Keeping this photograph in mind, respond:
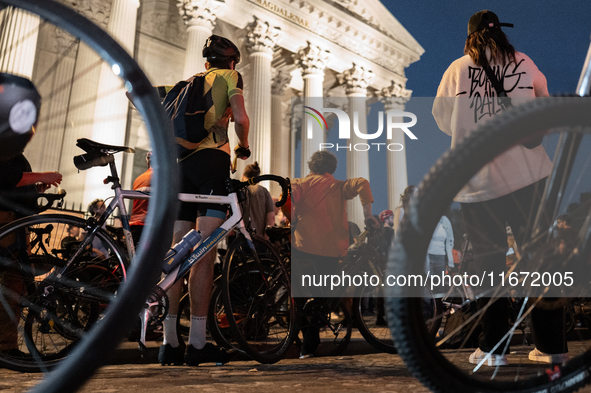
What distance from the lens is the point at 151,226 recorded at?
2.46ft

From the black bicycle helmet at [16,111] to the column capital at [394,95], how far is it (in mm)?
19366

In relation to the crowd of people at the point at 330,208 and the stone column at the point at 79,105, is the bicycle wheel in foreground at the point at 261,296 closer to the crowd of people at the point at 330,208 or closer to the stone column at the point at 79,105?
the crowd of people at the point at 330,208

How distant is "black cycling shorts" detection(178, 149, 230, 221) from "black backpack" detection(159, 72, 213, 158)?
0.08 metres

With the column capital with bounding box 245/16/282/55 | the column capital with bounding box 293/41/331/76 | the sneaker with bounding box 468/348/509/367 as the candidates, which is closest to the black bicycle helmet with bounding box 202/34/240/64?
the sneaker with bounding box 468/348/509/367

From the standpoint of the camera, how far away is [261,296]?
268cm

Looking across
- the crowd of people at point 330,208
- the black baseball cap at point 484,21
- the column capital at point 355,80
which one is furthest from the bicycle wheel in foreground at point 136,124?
the column capital at point 355,80

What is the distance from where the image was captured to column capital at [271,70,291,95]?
18.5 metres

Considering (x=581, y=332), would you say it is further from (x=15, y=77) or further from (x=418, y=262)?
(x=15, y=77)

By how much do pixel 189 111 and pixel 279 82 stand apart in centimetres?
1670

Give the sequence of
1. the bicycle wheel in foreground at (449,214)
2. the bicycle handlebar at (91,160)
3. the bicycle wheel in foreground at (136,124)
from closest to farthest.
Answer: the bicycle wheel in foreground at (136,124), the bicycle wheel in foreground at (449,214), the bicycle handlebar at (91,160)

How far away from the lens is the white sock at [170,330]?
7.69 feet

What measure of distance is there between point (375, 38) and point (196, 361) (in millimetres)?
19538

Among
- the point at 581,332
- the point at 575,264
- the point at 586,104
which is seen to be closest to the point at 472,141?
the point at 586,104

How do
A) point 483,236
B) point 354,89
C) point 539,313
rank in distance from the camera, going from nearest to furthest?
point 539,313, point 483,236, point 354,89
